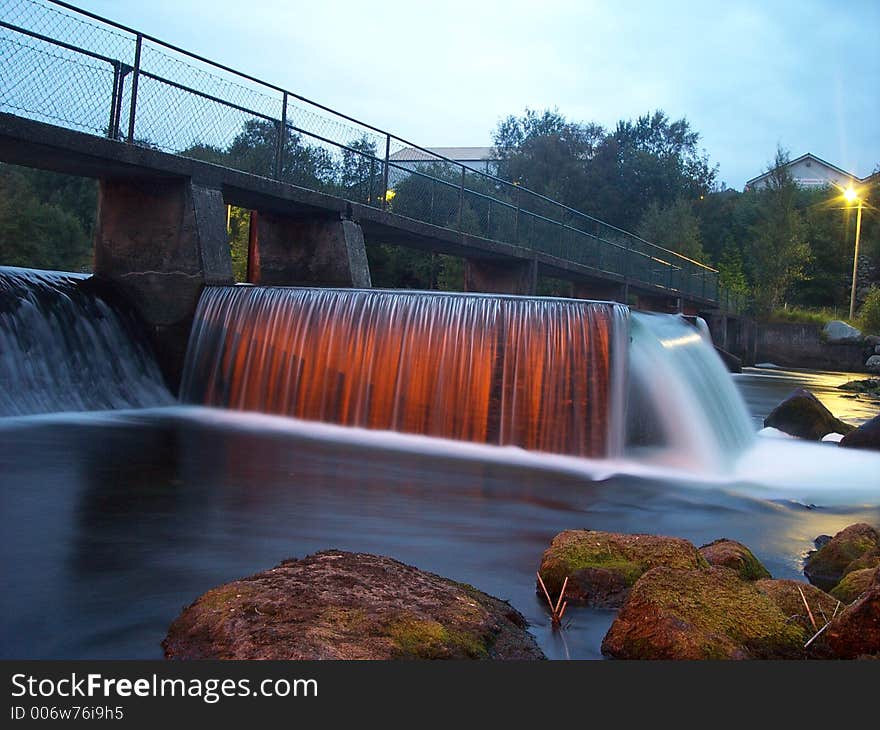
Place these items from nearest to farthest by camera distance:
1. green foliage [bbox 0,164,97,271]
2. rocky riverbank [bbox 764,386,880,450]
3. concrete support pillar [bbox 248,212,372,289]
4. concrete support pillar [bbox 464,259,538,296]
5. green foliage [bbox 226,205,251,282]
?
rocky riverbank [bbox 764,386,880,450]
concrete support pillar [bbox 248,212,372,289]
concrete support pillar [bbox 464,259,538,296]
green foliage [bbox 0,164,97,271]
green foliage [bbox 226,205,251,282]

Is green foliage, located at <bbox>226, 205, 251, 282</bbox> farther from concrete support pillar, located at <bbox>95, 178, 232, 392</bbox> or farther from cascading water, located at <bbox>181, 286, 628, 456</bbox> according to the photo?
cascading water, located at <bbox>181, 286, 628, 456</bbox>

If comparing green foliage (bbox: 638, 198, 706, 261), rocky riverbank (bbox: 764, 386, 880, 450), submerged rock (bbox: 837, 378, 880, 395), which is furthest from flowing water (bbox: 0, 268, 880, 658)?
green foliage (bbox: 638, 198, 706, 261)

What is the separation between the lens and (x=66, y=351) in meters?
10.7

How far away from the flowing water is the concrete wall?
27.2 metres

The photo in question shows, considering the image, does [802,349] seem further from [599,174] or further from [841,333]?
[599,174]

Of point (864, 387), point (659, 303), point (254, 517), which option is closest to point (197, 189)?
point (254, 517)

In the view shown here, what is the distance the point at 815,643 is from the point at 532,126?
66.6 m

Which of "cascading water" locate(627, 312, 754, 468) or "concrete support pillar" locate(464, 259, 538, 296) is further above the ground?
"concrete support pillar" locate(464, 259, 538, 296)

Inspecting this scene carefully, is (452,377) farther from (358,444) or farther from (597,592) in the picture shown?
(597,592)

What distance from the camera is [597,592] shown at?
4.27 m

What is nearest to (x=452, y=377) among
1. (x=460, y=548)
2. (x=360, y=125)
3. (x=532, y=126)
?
(x=460, y=548)

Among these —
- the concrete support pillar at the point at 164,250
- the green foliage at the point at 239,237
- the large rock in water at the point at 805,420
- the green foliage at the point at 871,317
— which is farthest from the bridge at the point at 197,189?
the green foliage at the point at 871,317

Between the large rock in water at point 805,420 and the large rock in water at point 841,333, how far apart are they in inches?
1049

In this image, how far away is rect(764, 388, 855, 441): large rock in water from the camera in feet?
40.3
